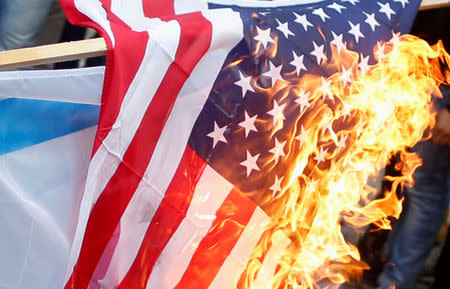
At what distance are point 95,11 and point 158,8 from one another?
11.1 inches

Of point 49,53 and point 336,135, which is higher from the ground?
point 49,53

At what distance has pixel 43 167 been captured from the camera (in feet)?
6.54

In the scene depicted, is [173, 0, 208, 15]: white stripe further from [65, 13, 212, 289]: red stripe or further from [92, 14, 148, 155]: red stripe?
[92, 14, 148, 155]: red stripe

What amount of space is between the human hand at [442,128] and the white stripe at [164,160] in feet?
5.23

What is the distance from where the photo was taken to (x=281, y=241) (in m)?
2.37

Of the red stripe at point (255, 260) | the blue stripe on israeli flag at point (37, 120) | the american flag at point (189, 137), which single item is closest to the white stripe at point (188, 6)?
the american flag at point (189, 137)

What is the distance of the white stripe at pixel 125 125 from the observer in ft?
6.20

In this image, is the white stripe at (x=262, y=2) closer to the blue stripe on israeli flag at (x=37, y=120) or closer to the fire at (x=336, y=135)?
the fire at (x=336, y=135)

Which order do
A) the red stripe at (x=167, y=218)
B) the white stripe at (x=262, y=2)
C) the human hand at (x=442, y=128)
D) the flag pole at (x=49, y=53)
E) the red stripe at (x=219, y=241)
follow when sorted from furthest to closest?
the human hand at (x=442, y=128) < the white stripe at (x=262, y=2) < the red stripe at (x=219, y=241) < the red stripe at (x=167, y=218) < the flag pole at (x=49, y=53)

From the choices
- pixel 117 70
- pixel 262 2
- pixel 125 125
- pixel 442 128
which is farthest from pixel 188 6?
pixel 442 128

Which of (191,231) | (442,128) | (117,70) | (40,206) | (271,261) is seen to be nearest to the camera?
(117,70)

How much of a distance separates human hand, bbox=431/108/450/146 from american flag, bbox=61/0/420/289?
1020 millimetres

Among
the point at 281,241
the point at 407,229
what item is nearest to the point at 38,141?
the point at 281,241

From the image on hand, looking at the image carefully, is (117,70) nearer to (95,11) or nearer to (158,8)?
(95,11)
